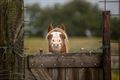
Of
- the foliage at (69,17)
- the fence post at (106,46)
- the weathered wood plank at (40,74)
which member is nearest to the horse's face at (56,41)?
the weathered wood plank at (40,74)

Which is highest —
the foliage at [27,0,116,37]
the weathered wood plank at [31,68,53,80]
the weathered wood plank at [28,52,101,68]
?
the foliage at [27,0,116,37]

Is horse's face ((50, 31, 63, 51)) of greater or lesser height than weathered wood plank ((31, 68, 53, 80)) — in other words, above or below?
above

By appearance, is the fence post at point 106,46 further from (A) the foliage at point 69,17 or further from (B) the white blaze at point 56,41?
(A) the foliage at point 69,17

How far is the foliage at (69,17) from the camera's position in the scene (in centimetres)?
2945

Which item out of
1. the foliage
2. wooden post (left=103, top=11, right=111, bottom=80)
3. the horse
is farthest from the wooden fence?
the foliage

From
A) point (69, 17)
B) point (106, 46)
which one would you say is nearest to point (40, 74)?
point (106, 46)

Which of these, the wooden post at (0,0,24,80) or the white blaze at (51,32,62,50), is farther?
the white blaze at (51,32,62,50)

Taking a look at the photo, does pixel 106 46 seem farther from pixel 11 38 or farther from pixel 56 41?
pixel 11 38

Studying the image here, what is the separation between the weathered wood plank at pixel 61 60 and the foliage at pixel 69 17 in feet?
68.3

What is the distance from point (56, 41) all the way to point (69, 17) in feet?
83.4

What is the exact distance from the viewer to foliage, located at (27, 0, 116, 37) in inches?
1160

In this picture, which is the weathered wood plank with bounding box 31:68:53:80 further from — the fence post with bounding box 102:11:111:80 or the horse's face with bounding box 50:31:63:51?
the fence post with bounding box 102:11:111:80

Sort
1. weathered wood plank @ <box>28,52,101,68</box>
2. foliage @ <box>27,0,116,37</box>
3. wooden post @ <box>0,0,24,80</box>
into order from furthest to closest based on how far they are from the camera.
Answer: foliage @ <box>27,0,116,37</box> → weathered wood plank @ <box>28,52,101,68</box> → wooden post @ <box>0,0,24,80</box>

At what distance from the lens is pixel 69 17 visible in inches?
1281
